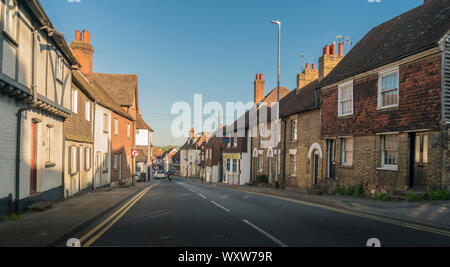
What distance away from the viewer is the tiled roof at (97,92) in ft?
68.9

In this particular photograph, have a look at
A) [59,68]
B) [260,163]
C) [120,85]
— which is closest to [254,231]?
[59,68]

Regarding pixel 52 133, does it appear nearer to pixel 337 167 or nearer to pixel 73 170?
pixel 73 170

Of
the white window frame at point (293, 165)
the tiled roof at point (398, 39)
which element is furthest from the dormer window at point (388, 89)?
the white window frame at point (293, 165)

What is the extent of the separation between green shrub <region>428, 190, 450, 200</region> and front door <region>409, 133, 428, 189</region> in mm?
978

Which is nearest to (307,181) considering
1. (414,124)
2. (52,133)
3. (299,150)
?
(299,150)

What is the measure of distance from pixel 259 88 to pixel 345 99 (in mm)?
26278

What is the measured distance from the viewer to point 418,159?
1552 centimetres

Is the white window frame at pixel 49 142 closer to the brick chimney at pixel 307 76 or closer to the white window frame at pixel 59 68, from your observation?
the white window frame at pixel 59 68

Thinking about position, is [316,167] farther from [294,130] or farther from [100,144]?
[100,144]

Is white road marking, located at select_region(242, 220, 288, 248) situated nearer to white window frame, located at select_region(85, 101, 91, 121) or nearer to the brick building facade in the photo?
the brick building facade

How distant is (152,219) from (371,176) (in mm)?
12041

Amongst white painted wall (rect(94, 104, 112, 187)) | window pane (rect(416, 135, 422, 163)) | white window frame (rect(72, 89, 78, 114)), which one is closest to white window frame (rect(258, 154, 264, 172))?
white painted wall (rect(94, 104, 112, 187))

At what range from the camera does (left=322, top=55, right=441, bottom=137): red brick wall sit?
14.5 meters

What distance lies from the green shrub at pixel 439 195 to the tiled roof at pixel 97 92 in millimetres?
16996
